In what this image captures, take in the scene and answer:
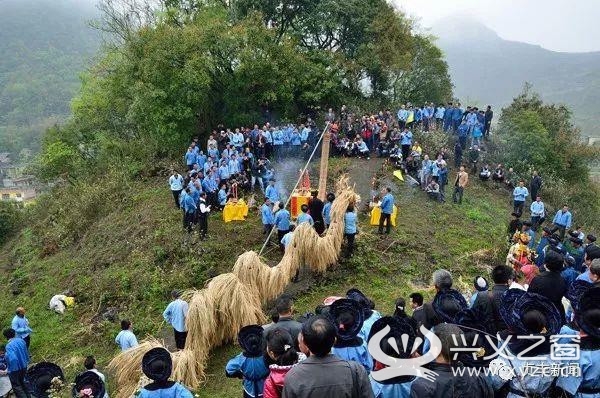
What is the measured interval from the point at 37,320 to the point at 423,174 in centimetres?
1174

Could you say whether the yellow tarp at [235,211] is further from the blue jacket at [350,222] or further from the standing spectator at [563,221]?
the standing spectator at [563,221]

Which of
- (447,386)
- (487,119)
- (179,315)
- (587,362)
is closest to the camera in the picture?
(447,386)

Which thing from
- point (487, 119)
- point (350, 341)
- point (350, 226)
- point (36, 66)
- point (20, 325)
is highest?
point (36, 66)

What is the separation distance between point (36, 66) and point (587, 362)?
133 metres

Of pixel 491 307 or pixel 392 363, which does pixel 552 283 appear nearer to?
pixel 491 307

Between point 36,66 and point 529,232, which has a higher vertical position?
point 36,66

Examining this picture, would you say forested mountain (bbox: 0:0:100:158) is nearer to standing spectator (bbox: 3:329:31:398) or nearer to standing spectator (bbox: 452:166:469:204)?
standing spectator (bbox: 452:166:469:204)

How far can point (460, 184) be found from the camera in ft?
50.0

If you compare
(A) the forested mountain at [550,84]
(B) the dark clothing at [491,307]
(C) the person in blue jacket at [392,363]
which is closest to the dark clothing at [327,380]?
(C) the person in blue jacket at [392,363]

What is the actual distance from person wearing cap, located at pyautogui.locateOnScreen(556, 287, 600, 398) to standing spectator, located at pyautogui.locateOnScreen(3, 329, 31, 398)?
815 centimetres

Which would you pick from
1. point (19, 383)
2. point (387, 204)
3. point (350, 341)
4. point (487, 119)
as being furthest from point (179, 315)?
point (487, 119)

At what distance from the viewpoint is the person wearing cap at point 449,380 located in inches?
132

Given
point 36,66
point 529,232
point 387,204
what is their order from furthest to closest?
point 36,66
point 387,204
point 529,232

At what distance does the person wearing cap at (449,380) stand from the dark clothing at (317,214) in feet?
24.7
